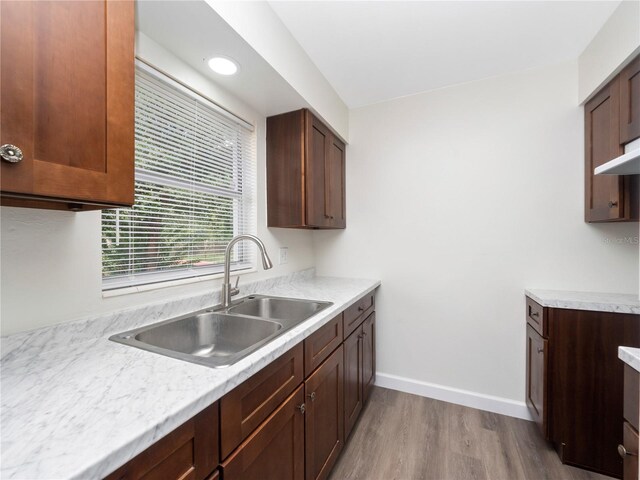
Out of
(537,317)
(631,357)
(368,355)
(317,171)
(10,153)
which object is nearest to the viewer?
(10,153)

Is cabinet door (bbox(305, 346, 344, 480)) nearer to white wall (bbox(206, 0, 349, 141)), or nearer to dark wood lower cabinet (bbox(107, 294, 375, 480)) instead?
dark wood lower cabinet (bbox(107, 294, 375, 480))

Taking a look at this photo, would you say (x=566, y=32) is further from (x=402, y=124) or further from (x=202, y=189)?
(x=202, y=189)

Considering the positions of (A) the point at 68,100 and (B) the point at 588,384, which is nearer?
(A) the point at 68,100

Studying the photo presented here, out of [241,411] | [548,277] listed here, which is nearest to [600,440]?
[548,277]

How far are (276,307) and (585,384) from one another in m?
1.77

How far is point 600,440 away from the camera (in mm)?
1526

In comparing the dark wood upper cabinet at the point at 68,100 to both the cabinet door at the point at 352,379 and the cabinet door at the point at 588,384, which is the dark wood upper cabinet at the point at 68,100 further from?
the cabinet door at the point at 588,384

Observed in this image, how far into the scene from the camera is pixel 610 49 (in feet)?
5.04

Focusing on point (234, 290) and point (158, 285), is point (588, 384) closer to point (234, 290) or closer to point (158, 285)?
point (234, 290)

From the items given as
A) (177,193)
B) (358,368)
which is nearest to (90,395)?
(177,193)

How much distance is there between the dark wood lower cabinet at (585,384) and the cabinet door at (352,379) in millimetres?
1075

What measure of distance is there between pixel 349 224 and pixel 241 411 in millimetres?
1928

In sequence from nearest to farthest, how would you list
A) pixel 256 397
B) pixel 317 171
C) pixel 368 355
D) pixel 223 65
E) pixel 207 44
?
pixel 256 397, pixel 207 44, pixel 223 65, pixel 317 171, pixel 368 355

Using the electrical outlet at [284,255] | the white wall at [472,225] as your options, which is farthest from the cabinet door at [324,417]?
the white wall at [472,225]
